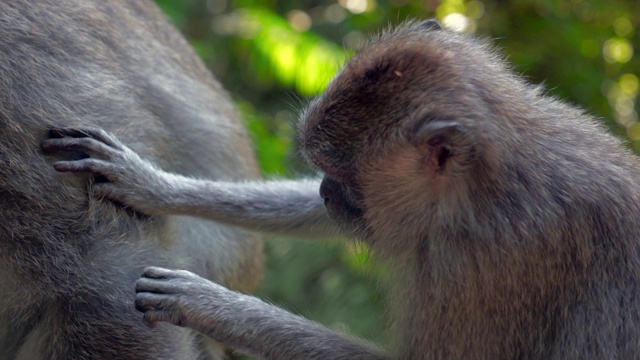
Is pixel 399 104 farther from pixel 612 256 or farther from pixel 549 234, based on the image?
pixel 612 256

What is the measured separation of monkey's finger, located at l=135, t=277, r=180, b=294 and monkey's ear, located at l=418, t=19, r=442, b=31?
1146mm

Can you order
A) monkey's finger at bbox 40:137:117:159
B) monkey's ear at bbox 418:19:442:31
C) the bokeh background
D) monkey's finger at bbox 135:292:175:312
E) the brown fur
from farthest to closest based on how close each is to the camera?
Answer: the bokeh background < monkey's ear at bbox 418:19:442:31 < monkey's finger at bbox 40:137:117:159 < monkey's finger at bbox 135:292:175:312 < the brown fur

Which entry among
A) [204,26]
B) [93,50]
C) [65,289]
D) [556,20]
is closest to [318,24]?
[204,26]

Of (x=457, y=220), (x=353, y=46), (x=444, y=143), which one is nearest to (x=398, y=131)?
(x=444, y=143)

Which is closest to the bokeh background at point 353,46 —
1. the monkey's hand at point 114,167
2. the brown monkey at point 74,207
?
the brown monkey at point 74,207

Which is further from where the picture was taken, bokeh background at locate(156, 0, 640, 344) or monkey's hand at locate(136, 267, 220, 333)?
bokeh background at locate(156, 0, 640, 344)

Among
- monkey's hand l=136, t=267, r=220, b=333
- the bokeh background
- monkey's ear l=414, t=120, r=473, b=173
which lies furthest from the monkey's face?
the bokeh background

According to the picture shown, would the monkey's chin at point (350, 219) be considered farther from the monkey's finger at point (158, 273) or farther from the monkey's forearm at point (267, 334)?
the monkey's finger at point (158, 273)

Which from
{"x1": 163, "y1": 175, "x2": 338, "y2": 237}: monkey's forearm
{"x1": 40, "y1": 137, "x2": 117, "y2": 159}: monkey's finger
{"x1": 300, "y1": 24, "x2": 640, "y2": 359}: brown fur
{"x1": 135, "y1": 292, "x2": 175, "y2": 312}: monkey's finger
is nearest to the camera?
{"x1": 300, "y1": 24, "x2": 640, "y2": 359}: brown fur

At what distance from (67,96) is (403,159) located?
3.68ft

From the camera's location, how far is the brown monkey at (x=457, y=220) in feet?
8.78

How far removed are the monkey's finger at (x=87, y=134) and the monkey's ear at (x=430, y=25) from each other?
3.47 feet

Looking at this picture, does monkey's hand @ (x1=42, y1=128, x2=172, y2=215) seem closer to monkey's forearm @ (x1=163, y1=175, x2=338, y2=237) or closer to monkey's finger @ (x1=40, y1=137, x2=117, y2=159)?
monkey's finger @ (x1=40, y1=137, x2=117, y2=159)

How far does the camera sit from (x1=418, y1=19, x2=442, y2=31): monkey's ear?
3.08 m
